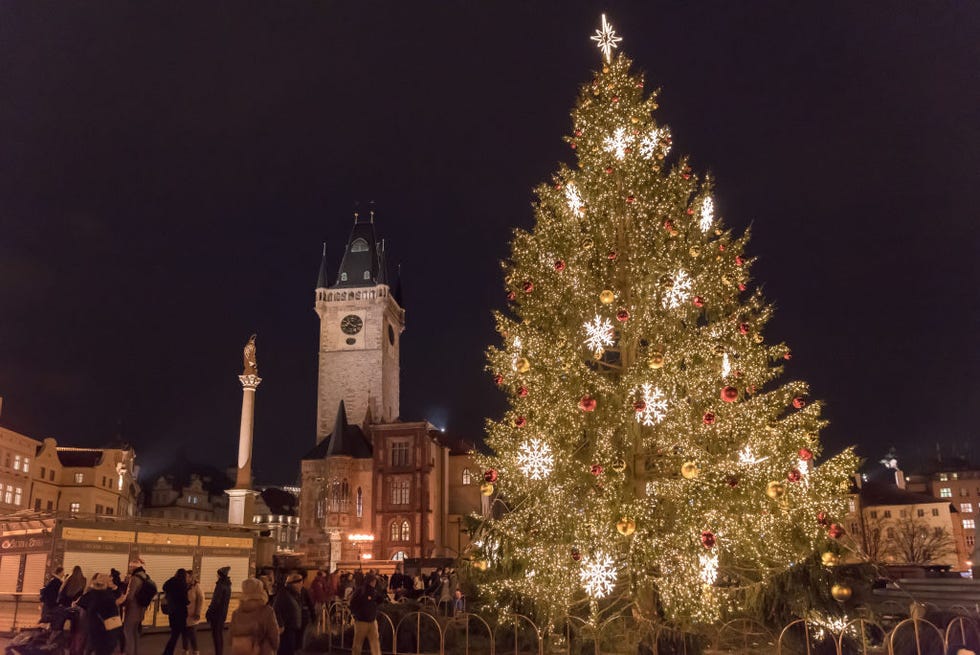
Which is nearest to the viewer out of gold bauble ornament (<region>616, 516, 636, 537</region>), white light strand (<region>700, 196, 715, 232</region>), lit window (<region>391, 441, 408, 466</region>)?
gold bauble ornament (<region>616, 516, 636, 537</region>)

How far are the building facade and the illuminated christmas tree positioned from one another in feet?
124

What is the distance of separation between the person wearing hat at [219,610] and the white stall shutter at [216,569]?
298 inches

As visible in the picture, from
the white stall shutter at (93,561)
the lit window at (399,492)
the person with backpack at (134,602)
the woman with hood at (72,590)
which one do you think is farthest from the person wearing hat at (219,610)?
the lit window at (399,492)

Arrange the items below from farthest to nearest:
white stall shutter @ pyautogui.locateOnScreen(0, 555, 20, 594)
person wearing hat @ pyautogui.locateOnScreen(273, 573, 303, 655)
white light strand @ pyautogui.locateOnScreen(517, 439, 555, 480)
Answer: white stall shutter @ pyautogui.locateOnScreen(0, 555, 20, 594)
white light strand @ pyautogui.locateOnScreen(517, 439, 555, 480)
person wearing hat @ pyautogui.locateOnScreen(273, 573, 303, 655)

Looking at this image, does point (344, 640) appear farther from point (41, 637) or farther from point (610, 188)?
point (610, 188)

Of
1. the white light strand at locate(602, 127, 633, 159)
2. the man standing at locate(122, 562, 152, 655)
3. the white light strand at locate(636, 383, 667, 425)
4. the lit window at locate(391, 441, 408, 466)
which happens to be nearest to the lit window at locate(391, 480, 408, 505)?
the lit window at locate(391, 441, 408, 466)

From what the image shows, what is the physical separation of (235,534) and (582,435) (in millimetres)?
13154

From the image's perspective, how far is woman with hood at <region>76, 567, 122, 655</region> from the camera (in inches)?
472

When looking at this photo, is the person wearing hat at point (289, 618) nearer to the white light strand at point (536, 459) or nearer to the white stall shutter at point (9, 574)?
the white light strand at point (536, 459)

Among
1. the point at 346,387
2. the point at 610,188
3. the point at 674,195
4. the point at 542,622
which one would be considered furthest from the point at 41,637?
the point at 346,387

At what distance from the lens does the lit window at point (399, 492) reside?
58.7 metres

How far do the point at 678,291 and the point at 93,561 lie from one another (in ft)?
52.1

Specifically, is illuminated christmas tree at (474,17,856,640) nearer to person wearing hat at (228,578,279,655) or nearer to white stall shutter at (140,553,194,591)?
person wearing hat at (228,578,279,655)

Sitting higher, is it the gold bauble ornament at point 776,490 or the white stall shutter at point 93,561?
the gold bauble ornament at point 776,490
